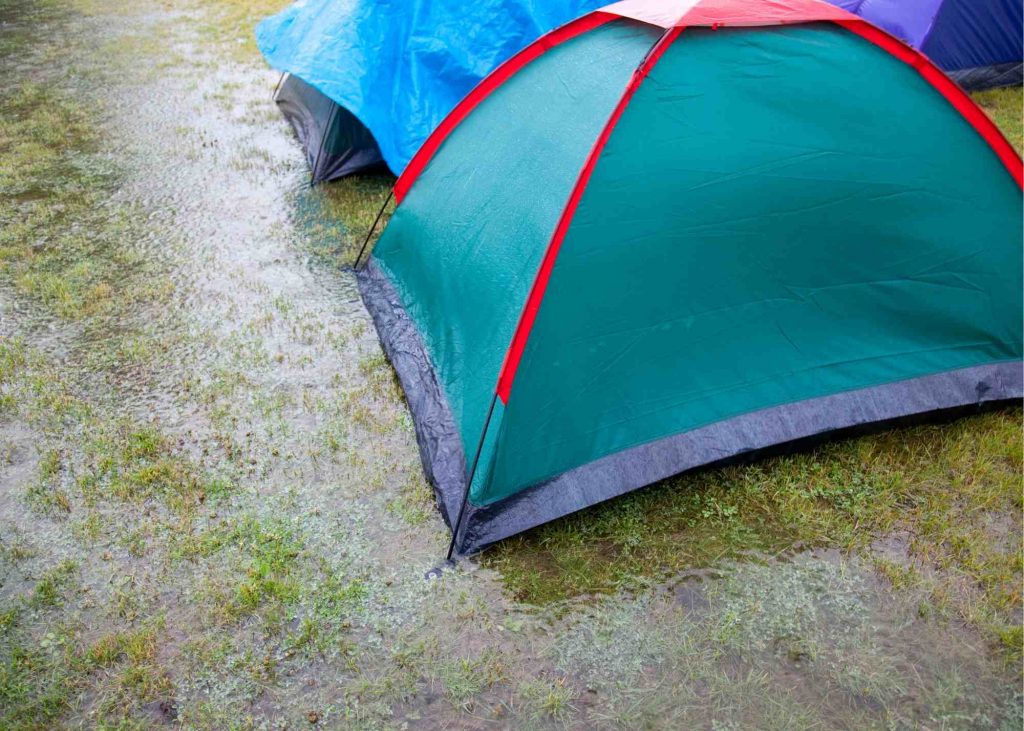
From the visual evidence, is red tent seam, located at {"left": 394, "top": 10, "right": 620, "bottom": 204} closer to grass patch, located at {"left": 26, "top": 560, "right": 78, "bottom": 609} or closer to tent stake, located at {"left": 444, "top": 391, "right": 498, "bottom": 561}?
tent stake, located at {"left": 444, "top": 391, "right": 498, "bottom": 561}

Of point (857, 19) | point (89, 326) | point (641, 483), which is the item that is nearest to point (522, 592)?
A: point (641, 483)

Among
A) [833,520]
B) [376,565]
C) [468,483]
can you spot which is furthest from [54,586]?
[833,520]

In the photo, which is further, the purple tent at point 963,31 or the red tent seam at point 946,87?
the purple tent at point 963,31

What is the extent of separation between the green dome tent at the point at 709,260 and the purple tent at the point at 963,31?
407 cm

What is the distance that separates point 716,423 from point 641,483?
1.36 feet

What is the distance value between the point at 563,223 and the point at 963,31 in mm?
6052

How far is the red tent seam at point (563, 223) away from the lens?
303cm

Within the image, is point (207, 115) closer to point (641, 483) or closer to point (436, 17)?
point (436, 17)

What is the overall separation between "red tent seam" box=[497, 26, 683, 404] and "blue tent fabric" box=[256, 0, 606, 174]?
2432mm

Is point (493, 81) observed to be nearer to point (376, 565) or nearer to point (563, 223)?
point (563, 223)

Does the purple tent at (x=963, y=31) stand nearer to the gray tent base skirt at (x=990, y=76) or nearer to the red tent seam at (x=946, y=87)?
the gray tent base skirt at (x=990, y=76)

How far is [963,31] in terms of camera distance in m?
7.15

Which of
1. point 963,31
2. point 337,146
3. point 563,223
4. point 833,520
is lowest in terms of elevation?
point 833,520

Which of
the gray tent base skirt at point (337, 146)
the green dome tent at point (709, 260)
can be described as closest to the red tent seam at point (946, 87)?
the green dome tent at point (709, 260)
